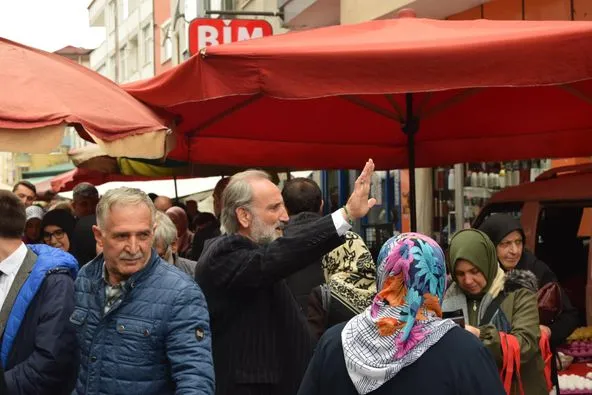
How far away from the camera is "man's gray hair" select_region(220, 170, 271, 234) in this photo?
197 inches

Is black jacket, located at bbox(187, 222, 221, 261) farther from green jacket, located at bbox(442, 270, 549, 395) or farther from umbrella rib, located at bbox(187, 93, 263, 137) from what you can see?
green jacket, located at bbox(442, 270, 549, 395)

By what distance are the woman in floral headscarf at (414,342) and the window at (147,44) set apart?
145 feet

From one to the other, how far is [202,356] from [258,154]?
6.51 m

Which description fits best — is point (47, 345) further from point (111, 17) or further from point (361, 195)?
point (111, 17)

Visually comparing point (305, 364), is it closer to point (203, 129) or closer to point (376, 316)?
point (376, 316)

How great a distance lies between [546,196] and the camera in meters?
9.34

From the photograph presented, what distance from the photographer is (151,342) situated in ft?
13.9

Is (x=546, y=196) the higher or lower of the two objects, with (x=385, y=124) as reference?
lower

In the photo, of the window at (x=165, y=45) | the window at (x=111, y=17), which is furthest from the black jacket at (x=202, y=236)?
the window at (x=111, y=17)

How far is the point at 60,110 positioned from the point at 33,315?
1.70 metres

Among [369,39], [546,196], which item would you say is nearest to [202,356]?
[369,39]

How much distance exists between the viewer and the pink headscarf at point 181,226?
9.99m

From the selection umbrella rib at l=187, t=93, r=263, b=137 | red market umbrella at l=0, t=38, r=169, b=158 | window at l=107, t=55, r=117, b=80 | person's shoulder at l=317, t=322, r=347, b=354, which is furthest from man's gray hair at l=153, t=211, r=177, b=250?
window at l=107, t=55, r=117, b=80

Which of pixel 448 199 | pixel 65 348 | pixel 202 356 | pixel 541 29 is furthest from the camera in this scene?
pixel 448 199
